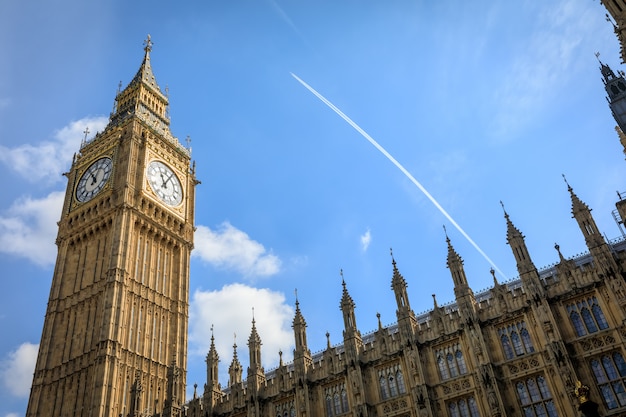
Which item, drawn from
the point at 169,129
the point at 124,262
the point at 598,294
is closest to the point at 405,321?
the point at 598,294

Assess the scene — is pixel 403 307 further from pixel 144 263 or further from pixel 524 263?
pixel 144 263

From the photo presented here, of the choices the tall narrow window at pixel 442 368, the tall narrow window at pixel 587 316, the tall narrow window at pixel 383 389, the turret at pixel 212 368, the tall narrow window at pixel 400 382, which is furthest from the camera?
the turret at pixel 212 368

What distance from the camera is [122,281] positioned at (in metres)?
56.4

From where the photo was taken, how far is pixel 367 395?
3675 cm

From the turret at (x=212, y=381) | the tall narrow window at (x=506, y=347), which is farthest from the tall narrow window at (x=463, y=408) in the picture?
the turret at (x=212, y=381)

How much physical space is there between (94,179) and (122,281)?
17.1 metres

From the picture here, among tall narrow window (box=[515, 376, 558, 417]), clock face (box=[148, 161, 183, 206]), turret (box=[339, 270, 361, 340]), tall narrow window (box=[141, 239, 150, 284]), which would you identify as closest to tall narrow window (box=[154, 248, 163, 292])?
tall narrow window (box=[141, 239, 150, 284])

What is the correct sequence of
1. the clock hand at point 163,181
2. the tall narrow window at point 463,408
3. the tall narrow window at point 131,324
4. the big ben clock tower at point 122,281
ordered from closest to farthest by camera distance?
the tall narrow window at point 463,408 < the big ben clock tower at point 122,281 < the tall narrow window at point 131,324 < the clock hand at point 163,181

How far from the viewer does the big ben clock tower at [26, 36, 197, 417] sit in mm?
52000

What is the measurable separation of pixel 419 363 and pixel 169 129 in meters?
54.0

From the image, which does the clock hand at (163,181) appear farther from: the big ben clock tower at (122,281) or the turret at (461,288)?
the turret at (461,288)

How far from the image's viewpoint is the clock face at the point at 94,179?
65.9 meters

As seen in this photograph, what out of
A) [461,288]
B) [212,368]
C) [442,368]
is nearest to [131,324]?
[212,368]

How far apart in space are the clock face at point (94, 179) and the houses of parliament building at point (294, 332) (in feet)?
0.63
